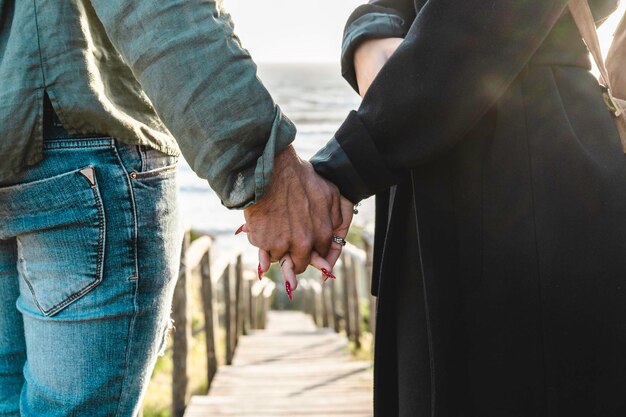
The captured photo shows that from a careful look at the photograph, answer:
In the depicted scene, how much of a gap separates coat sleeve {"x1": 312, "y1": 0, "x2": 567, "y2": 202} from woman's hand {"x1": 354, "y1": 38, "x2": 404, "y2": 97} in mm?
136

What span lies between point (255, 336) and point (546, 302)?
23.5 feet

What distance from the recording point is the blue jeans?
1.04 meters

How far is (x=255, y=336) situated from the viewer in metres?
7.90

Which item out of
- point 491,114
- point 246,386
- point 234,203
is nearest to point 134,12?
point 234,203

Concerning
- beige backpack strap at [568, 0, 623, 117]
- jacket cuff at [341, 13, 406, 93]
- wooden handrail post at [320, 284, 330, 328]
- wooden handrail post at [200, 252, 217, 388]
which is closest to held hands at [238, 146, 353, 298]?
jacket cuff at [341, 13, 406, 93]

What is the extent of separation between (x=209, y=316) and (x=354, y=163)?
171 inches

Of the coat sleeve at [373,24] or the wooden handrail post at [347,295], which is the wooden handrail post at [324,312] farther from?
the coat sleeve at [373,24]

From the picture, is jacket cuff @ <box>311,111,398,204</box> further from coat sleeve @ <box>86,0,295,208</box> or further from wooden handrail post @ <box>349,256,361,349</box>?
wooden handrail post @ <box>349,256,361,349</box>

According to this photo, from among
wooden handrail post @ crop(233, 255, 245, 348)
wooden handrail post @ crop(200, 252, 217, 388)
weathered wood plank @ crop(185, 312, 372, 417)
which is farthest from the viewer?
wooden handrail post @ crop(233, 255, 245, 348)

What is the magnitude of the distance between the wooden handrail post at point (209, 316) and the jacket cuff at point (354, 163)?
12.9ft

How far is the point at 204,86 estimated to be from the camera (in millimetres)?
977

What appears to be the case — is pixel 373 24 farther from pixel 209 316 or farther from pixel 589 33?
pixel 209 316

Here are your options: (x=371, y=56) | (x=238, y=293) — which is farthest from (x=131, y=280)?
(x=238, y=293)

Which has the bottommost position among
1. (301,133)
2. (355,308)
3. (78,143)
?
(355,308)
